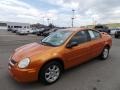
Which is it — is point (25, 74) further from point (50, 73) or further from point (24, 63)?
point (50, 73)

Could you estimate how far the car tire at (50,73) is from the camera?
4700 millimetres

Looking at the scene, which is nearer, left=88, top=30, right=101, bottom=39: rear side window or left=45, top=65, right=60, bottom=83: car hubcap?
left=45, top=65, right=60, bottom=83: car hubcap

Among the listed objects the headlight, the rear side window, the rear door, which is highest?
the rear side window

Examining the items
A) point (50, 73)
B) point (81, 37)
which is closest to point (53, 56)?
point (50, 73)

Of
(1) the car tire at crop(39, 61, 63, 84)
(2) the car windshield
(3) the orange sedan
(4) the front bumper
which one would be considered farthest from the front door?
(4) the front bumper

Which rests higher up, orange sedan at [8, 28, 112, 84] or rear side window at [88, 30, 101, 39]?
rear side window at [88, 30, 101, 39]

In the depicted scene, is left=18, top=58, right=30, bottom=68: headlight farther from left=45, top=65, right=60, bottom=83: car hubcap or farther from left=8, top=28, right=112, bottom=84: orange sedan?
left=45, top=65, right=60, bottom=83: car hubcap

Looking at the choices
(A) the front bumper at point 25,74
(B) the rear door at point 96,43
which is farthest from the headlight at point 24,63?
(B) the rear door at point 96,43

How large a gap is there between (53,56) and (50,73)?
0.50m

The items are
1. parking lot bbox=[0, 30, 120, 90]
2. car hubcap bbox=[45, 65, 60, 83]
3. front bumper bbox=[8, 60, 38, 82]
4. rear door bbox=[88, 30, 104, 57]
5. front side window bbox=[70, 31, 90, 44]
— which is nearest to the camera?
front bumper bbox=[8, 60, 38, 82]

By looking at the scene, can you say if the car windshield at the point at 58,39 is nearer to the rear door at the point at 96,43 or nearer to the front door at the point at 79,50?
the front door at the point at 79,50

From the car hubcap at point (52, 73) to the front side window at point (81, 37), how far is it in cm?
115

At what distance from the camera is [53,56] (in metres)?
4.82

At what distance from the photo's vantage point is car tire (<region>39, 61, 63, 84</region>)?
4.70 m
